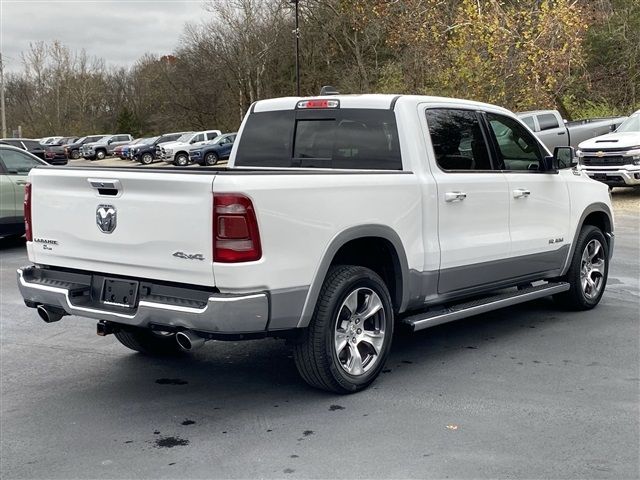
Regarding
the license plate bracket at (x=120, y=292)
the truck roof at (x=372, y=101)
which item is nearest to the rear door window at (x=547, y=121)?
the truck roof at (x=372, y=101)

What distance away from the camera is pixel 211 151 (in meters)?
43.3

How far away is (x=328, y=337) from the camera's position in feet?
15.5

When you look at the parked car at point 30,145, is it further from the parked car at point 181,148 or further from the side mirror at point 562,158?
the side mirror at point 562,158

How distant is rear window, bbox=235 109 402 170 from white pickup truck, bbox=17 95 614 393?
12 mm

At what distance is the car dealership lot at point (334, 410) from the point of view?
3945 mm

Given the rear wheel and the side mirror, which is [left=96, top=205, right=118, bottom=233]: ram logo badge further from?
the rear wheel

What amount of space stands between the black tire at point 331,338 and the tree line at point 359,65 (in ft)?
62.9

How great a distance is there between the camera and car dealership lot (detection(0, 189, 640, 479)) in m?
3.95

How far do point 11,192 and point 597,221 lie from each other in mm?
8974

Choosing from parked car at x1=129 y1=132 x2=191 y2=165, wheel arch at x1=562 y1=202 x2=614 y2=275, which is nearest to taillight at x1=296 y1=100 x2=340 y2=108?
wheel arch at x1=562 y1=202 x2=614 y2=275

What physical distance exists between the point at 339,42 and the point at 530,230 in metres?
43.6

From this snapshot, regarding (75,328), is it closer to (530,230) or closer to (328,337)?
(328,337)

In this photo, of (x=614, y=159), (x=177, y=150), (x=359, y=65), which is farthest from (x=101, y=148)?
(x=614, y=159)

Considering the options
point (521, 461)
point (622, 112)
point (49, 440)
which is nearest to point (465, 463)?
point (521, 461)
